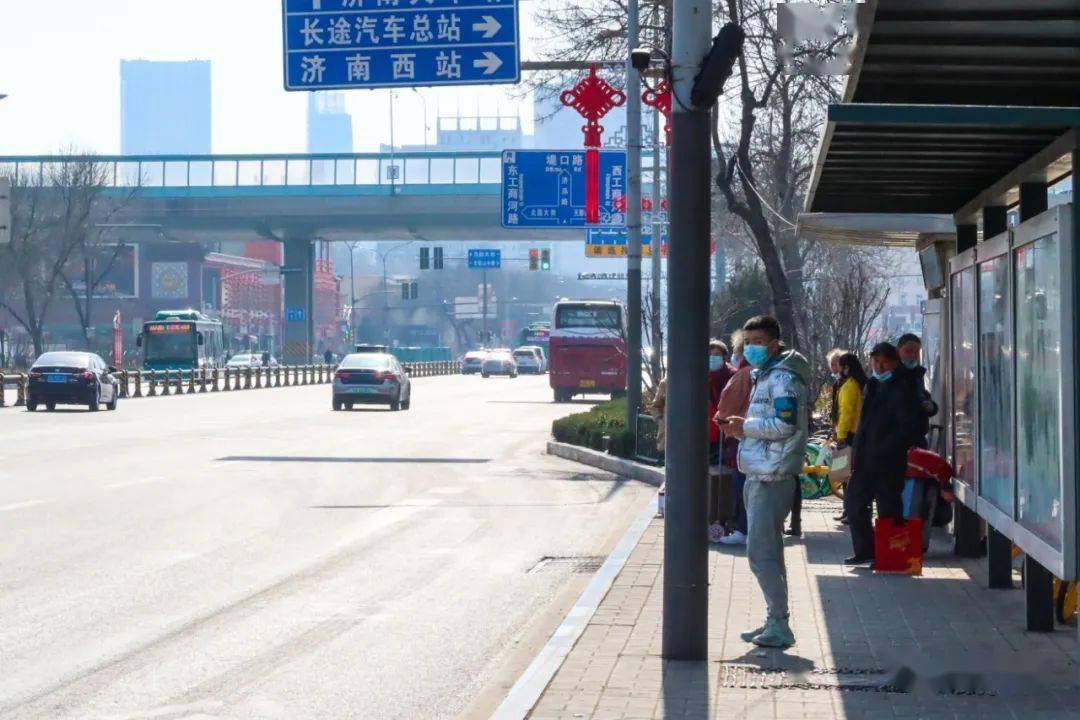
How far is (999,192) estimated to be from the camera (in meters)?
10.9

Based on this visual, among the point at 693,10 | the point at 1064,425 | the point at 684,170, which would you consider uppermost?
the point at 693,10

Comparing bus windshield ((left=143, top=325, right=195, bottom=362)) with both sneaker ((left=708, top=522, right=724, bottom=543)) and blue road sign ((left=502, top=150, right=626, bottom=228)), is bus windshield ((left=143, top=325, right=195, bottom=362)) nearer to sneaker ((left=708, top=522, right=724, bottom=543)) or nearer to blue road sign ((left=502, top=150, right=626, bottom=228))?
blue road sign ((left=502, top=150, right=626, bottom=228))

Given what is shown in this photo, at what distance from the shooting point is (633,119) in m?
25.4

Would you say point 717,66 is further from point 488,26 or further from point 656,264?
point 656,264

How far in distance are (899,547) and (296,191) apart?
207 ft

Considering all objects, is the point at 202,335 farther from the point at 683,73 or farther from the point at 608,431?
the point at 683,73

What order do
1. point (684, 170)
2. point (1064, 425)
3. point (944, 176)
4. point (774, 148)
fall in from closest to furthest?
point (1064, 425), point (684, 170), point (944, 176), point (774, 148)

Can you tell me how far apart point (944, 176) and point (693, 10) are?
3487 mm

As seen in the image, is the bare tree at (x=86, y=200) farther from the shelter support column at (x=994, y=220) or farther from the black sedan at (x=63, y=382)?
the shelter support column at (x=994, y=220)

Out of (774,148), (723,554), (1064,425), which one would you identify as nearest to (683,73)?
(1064,425)

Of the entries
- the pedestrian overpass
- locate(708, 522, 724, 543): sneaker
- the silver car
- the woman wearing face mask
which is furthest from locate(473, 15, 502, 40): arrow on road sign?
the pedestrian overpass

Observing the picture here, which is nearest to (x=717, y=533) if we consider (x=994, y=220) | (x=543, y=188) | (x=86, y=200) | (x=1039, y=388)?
(x=994, y=220)

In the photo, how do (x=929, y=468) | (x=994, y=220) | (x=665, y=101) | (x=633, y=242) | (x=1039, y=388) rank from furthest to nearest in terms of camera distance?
(x=633, y=242) → (x=665, y=101) → (x=929, y=468) → (x=994, y=220) → (x=1039, y=388)

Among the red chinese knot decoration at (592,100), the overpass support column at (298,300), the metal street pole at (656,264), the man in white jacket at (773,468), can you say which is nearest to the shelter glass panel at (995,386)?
the man in white jacket at (773,468)
